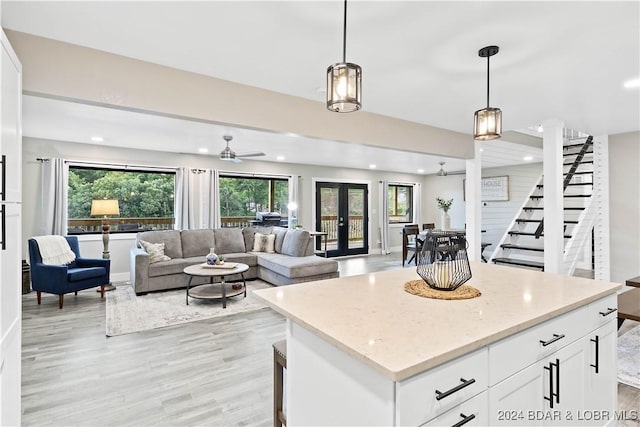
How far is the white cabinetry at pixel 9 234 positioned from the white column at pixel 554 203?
15.5ft

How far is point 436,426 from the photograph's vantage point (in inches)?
41.1

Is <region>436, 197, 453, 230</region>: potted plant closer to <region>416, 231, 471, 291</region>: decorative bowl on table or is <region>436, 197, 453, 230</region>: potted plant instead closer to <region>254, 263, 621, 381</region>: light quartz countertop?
<region>254, 263, 621, 381</region>: light quartz countertop

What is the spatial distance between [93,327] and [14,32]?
2.94 meters

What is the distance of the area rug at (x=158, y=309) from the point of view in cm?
387

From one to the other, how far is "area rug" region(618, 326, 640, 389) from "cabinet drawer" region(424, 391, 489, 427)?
7.20 ft

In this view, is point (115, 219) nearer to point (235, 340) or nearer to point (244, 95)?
point (235, 340)

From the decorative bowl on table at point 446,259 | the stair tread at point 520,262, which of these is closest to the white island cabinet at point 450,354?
the decorative bowl on table at point 446,259

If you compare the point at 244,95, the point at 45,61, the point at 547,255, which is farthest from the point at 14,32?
the point at 547,255

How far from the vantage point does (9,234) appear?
5.53 feet

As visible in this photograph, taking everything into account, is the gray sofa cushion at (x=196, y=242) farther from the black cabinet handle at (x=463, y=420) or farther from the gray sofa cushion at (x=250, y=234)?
the black cabinet handle at (x=463, y=420)

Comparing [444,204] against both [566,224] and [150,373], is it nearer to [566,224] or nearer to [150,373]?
[566,224]

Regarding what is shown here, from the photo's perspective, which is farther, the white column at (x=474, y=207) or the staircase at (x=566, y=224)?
the white column at (x=474, y=207)

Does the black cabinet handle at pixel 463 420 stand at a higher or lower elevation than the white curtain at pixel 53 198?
lower

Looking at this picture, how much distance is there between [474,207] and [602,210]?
205 cm
